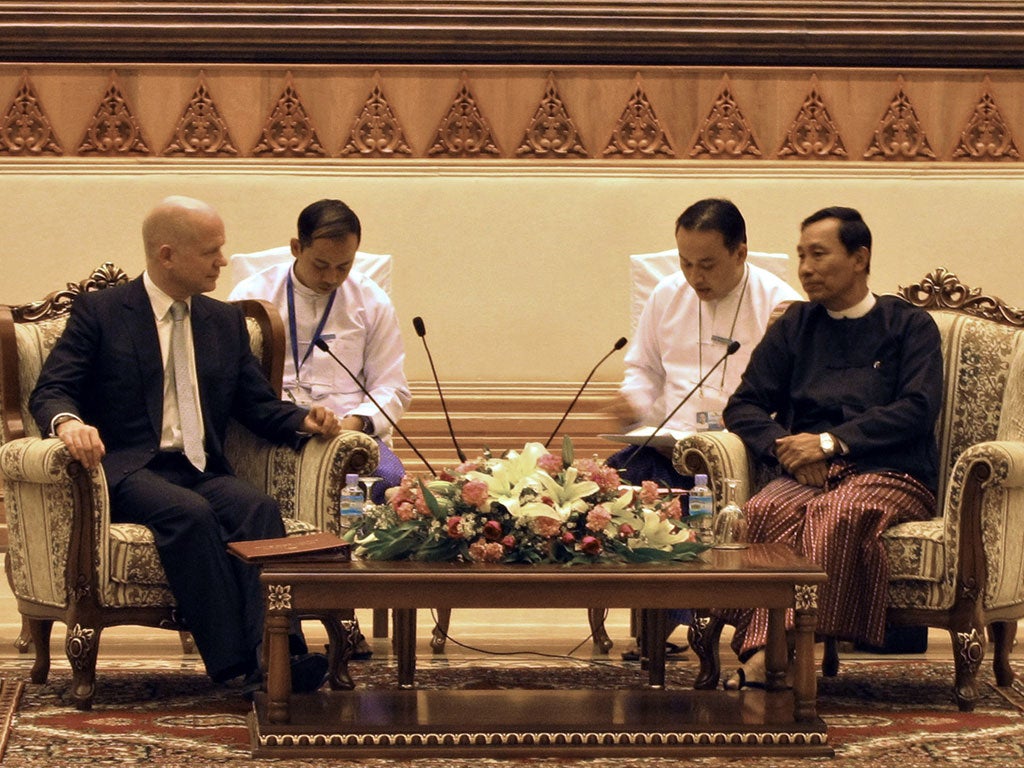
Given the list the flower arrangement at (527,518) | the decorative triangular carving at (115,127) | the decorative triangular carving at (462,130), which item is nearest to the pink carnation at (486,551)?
the flower arrangement at (527,518)

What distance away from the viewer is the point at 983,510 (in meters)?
4.27

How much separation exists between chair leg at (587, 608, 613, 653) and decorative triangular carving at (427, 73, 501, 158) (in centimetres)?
285

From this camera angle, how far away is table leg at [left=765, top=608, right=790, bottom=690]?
4.07m

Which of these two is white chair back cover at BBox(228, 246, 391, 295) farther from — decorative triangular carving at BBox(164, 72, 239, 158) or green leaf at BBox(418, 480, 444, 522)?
green leaf at BBox(418, 480, 444, 522)

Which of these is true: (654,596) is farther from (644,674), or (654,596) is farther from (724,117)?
(724,117)

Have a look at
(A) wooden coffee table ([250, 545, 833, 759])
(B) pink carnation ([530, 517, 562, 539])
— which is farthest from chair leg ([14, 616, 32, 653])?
(B) pink carnation ([530, 517, 562, 539])

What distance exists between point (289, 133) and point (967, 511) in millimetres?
3896

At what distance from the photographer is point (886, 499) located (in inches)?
174

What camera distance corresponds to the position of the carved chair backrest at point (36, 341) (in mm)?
4500

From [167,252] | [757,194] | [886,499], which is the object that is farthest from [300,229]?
[757,194]

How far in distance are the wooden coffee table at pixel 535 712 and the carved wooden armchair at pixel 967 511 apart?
0.64 metres

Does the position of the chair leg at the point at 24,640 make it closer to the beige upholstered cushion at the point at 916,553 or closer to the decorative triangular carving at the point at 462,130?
the beige upholstered cushion at the point at 916,553

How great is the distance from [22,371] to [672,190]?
3402mm

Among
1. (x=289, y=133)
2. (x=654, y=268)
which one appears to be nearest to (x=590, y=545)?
(x=654, y=268)
